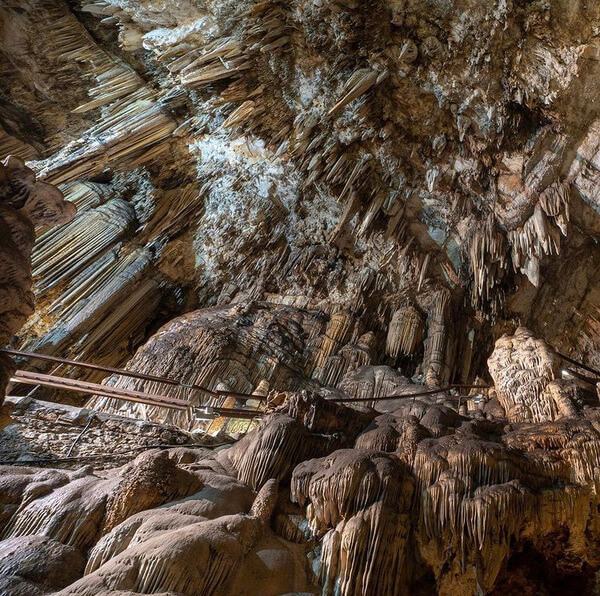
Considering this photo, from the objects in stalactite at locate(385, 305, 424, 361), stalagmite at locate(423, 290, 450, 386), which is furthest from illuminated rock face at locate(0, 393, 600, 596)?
stalactite at locate(385, 305, 424, 361)

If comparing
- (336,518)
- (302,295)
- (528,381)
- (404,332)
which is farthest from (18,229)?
(302,295)

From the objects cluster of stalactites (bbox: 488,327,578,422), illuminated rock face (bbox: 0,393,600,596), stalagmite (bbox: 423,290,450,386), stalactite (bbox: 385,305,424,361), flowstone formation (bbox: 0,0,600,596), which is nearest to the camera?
illuminated rock face (bbox: 0,393,600,596)

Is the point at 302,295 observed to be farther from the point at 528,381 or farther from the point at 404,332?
the point at 528,381

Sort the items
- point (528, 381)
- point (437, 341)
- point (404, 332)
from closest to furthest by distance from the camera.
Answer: point (528, 381) → point (437, 341) → point (404, 332)

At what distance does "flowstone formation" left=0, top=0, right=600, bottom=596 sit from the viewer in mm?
3092

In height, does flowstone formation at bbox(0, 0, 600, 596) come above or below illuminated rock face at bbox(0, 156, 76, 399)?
below

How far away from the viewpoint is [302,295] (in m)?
9.91

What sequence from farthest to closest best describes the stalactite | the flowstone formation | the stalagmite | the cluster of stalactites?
the stalactite → the stalagmite → the cluster of stalactites → the flowstone formation

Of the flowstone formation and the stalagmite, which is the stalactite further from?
the stalagmite

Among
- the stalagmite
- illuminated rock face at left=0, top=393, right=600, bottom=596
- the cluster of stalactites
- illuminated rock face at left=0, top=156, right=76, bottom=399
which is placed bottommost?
the stalagmite

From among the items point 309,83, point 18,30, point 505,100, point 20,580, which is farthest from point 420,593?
point 18,30

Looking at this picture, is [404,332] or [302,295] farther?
[302,295]

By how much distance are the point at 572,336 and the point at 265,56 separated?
294 inches

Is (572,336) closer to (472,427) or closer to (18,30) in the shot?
(472,427)
